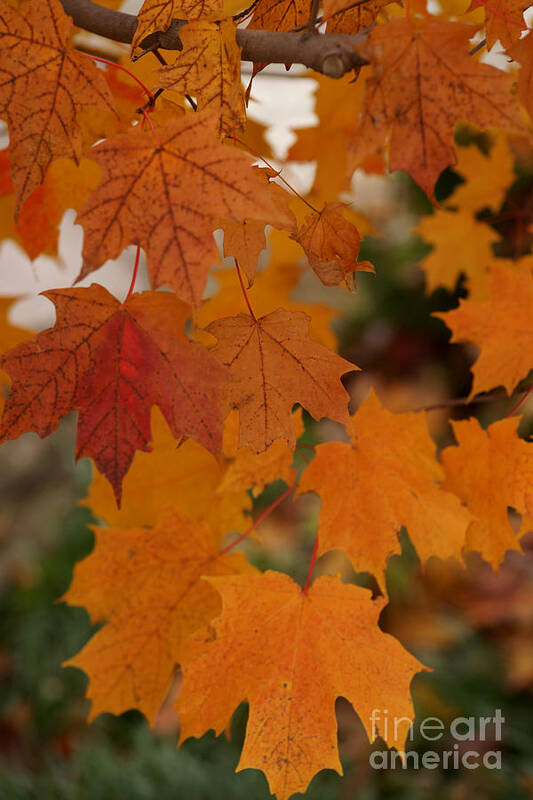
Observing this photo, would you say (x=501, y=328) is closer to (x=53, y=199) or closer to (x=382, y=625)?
(x=53, y=199)

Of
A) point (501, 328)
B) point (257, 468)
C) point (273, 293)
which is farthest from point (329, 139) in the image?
point (257, 468)

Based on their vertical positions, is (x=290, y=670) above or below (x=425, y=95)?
below

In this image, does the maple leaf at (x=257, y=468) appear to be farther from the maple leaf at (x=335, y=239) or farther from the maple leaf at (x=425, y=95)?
the maple leaf at (x=425, y=95)

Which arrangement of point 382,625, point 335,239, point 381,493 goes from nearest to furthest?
point 335,239
point 381,493
point 382,625

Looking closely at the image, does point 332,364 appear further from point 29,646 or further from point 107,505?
point 29,646

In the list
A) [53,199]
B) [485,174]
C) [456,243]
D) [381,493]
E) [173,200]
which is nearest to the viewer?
[173,200]
